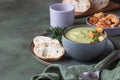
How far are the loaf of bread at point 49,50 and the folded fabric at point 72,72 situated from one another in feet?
0.24

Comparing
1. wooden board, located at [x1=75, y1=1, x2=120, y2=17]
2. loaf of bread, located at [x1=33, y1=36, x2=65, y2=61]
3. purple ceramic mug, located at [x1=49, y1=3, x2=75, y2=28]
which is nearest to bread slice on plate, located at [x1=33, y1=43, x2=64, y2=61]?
loaf of bread, located at [x1=33, y1=36, x2=65, y2=61]

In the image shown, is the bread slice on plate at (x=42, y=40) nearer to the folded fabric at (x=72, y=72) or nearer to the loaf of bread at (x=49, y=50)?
the loaf of bread at (x=49, y=50)

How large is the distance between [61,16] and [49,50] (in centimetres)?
22

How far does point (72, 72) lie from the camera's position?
728mm

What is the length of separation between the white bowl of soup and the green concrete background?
0.29ft

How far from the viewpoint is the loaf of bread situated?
32.1 inches

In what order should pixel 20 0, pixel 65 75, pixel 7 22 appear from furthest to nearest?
pixel 20 0, pixel 7 22, pixel 65 75

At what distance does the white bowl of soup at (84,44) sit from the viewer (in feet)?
2.56

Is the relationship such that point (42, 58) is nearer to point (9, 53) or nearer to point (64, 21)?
point (9, 53)

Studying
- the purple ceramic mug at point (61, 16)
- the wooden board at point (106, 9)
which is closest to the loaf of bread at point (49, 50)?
the purple ceramic mug at point (61, 16)

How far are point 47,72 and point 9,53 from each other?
189mm

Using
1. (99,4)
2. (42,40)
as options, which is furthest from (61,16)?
(99,4)

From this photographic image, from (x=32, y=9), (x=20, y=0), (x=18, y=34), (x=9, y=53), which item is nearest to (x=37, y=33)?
(x=18, y=34)

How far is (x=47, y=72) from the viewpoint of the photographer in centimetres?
74
